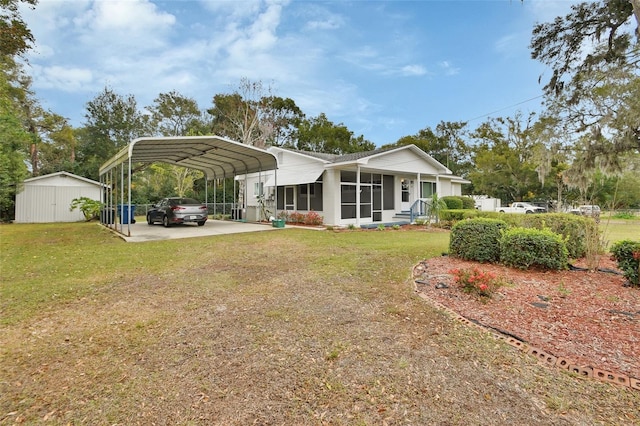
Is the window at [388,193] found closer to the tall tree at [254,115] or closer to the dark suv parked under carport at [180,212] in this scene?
the dark suv parked under carport at [180,212]

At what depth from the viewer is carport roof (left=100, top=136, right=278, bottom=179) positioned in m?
12.0

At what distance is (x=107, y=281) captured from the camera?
5617 millimetres

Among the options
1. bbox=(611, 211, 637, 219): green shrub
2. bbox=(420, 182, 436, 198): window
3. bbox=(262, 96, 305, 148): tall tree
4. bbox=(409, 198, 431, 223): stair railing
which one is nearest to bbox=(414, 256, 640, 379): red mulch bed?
bbox=(409, 198, 431, 223): stair railing

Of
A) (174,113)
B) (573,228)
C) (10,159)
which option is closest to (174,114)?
(174,113)

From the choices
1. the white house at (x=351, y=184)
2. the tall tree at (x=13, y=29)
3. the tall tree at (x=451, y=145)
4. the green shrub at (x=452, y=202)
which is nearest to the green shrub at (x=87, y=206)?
the tall tree at (x=13, y=29)

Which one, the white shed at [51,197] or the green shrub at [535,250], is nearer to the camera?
the green shrub at [535,250]

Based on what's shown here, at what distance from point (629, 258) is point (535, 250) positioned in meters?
1.25

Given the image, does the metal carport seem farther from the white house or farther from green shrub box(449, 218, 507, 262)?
green shrub box(449, 218, 507, 262)

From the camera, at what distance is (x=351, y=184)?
16.0m

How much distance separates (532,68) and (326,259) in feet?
31.6

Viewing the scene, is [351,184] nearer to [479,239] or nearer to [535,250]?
[479,239]

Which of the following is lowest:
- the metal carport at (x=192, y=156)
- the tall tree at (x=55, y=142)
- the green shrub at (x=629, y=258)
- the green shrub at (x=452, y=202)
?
the green shrub at (x=629, y=258)

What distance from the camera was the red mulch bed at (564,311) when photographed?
9.87ft

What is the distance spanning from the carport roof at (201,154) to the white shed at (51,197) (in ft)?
18.3
